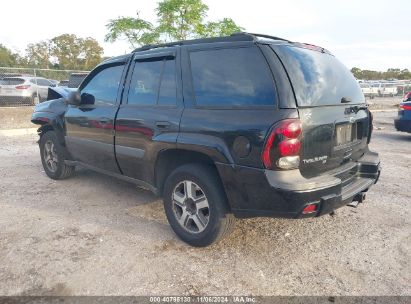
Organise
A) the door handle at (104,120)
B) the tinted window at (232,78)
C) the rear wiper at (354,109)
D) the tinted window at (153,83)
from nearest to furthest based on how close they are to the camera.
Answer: the tinted window at (232,78) → the rear wiper at (354,109) → the tinted window at (153,83) → the door handle at (104,120)

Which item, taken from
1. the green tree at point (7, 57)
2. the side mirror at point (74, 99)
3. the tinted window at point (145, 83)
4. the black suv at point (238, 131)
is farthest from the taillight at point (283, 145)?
the green tree at point (7, 57)

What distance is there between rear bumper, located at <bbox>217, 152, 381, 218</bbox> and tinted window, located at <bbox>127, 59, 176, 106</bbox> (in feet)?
3.45

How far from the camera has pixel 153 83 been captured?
3.67 meters

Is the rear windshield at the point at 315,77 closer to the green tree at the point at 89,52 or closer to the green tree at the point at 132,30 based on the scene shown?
the green tree at the point at 132,30

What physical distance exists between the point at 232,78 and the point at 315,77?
73cm

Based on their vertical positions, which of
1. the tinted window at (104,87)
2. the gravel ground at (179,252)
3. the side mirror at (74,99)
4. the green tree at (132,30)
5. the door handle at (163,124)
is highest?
the green tree at (132,30)

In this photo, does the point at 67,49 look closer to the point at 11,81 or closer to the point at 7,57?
the point at 7,57

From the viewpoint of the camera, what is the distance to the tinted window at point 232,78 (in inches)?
109

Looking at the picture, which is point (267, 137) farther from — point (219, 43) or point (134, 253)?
point (134, 253)

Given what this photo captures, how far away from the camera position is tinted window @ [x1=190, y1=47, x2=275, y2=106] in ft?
9.12

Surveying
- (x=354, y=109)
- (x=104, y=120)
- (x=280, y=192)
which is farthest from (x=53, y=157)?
(x=354, y=109)

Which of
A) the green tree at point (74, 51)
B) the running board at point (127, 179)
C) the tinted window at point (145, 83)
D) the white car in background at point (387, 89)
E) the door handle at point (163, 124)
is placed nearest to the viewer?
the door handle at point (163, 124)

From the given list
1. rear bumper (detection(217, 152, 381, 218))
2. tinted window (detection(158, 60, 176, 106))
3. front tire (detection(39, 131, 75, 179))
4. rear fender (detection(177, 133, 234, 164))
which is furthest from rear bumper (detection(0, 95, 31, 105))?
rear bumper (detection(217, 152, 381, 218))

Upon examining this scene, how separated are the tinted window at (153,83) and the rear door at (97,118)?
29 centimetres
